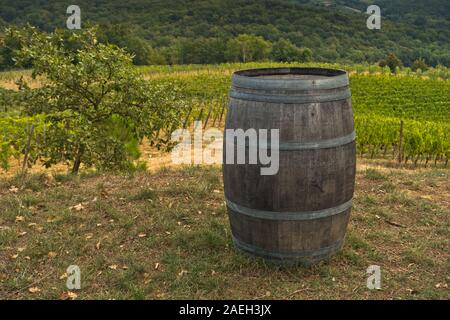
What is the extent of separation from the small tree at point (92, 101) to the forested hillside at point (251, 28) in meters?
53.3

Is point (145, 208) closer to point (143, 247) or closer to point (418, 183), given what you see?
point (143, 247)

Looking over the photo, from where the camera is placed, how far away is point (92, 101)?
31.5ft

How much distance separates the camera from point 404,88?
3569 centimetres

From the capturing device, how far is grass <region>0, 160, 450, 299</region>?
4.04 m

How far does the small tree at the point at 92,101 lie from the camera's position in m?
8.62

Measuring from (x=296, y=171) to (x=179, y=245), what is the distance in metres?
1.75

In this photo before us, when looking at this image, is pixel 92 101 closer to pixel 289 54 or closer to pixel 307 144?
pixel 307 144

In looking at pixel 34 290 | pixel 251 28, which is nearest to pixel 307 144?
pixel 34 290

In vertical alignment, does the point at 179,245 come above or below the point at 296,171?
below
